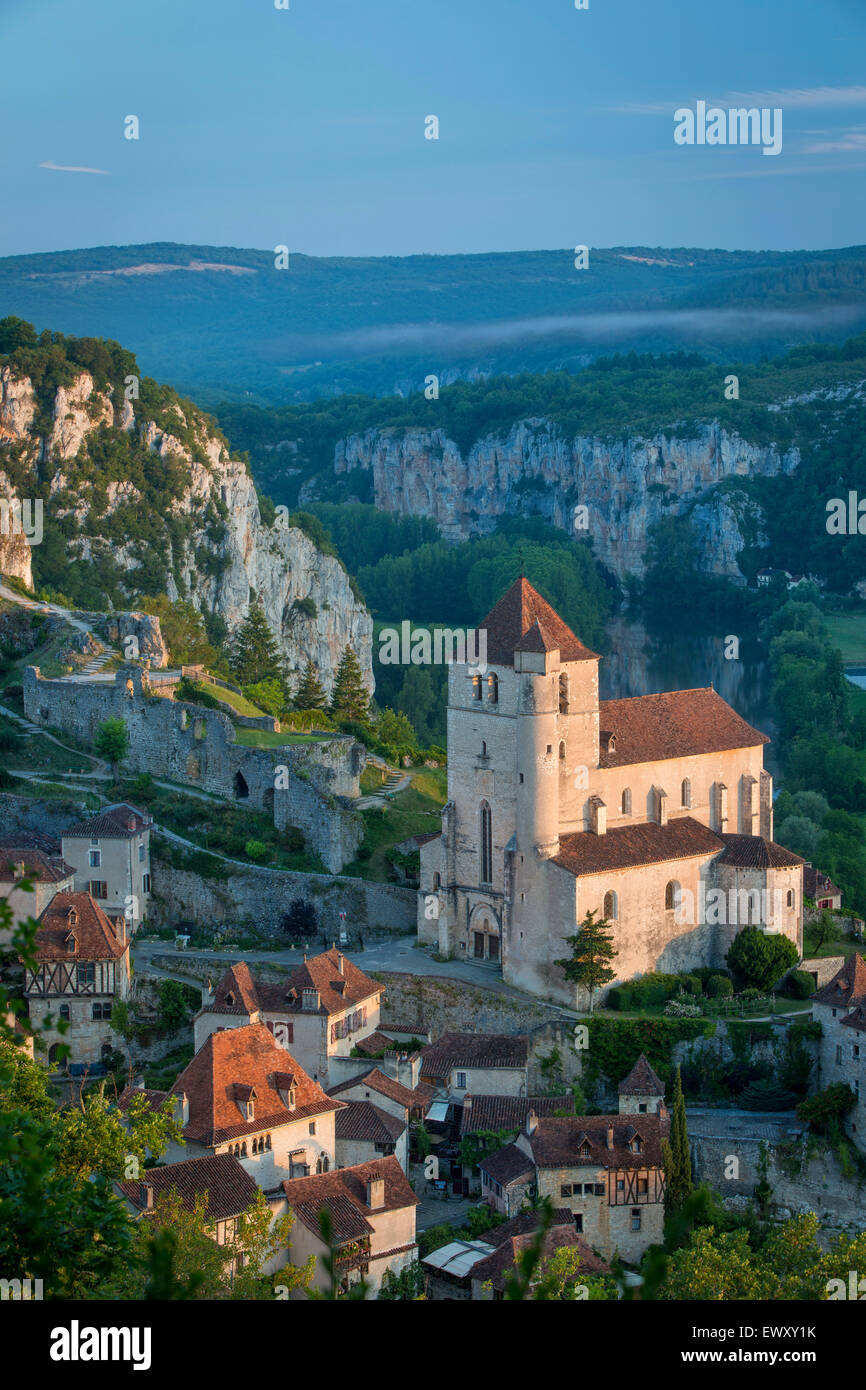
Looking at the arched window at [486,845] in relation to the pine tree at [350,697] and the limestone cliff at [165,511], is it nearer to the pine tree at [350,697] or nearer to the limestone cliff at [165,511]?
the pine tree at [350,697]

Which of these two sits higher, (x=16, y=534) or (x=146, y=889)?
(x=16, y=534)

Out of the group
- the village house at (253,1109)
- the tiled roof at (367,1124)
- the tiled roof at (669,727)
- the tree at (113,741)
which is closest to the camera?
the village house at (253,1109)

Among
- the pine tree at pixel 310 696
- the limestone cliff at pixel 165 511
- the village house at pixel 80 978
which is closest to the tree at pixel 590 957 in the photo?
the village house at pixel 80 978

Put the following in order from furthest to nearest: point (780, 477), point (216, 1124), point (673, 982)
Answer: point (780, 477) → point (673, 982) → point (216, 1124)

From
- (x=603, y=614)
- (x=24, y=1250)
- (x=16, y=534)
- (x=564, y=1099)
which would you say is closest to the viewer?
(x=24, y=1250)

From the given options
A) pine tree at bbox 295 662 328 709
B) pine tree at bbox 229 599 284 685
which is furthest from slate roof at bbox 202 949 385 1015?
pine tree at bbox 229 599 284 685

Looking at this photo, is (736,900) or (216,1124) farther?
(736,900)

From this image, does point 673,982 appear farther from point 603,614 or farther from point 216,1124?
point 603,614
